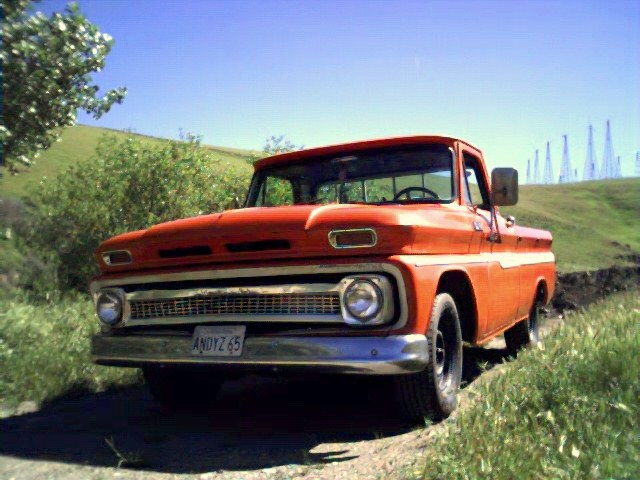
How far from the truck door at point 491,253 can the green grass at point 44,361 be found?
3.31m

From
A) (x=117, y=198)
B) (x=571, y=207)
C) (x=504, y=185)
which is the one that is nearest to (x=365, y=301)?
(x=504, y=185)

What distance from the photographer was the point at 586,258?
27.1 m

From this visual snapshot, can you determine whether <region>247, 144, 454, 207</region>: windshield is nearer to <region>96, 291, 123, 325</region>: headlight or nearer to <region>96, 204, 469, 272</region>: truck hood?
<region>96, 204, 469, 272</region>: truck hood

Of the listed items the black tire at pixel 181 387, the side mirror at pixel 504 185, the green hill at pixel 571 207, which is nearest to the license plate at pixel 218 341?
the black tire at pixel 181 387

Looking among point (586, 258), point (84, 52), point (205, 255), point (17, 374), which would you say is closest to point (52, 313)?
point (17, 374)

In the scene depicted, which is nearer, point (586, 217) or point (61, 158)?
point (61, 158)

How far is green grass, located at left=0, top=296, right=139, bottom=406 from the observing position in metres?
5.08

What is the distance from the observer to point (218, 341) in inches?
141

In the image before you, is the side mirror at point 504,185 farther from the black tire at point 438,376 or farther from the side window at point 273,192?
the side window at point 273,192

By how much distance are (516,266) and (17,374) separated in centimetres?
436

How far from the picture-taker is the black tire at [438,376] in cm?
356

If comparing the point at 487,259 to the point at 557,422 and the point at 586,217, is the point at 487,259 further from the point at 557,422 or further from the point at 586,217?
the point at 586,217

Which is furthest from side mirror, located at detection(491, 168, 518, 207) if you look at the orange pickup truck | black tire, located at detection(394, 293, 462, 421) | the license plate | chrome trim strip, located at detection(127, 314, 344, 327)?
the license plate

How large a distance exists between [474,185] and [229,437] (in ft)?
9.37
